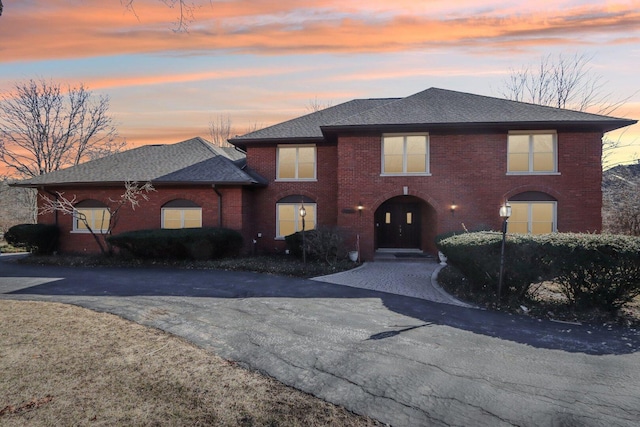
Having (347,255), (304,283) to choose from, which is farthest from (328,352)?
(347,255)

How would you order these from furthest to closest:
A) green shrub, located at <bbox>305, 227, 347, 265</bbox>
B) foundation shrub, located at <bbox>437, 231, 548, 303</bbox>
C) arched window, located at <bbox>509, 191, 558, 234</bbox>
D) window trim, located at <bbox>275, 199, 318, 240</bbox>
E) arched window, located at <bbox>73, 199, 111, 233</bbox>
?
arched window, located at <bbox>73, 199, 111, 233</bbox> → window trim, located at <bbox>275, 199, 318, 240</bbox> → arched window, located at <bbox>509, 191, 558, 234</bbox> → green shrub, located at <bbox>305, 227, 347, 265</bbox> → foundation shrub, located at <bbox>437, 231, 548, 303</bbox>

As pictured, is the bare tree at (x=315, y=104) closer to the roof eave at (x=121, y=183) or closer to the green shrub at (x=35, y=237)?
the roof eave at (x=121, y=183)

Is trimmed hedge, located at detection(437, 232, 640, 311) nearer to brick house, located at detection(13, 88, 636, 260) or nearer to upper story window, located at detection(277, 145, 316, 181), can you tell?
brick house, located at detection(13, 88, 636, 260)

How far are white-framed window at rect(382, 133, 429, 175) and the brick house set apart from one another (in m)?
0.04

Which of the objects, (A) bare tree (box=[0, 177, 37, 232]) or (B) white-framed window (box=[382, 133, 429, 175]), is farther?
(A) bare tree (box=[0, 177, 37, 232])

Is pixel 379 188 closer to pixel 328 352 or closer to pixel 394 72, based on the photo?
pixel 394 72

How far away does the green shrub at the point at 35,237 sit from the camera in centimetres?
1553

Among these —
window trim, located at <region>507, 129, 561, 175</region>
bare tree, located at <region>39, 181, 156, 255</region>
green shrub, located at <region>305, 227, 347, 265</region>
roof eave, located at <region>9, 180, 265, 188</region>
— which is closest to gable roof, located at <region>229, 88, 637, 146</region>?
window trim, located at <region>507, 129, 561, 175</region>

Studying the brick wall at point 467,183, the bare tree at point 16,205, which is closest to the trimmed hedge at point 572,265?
the brick wall at point 467,183

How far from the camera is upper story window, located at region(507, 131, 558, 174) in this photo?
46.6 ft

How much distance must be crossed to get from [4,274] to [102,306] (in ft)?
24.3

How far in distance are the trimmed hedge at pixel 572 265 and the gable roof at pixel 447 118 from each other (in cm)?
698

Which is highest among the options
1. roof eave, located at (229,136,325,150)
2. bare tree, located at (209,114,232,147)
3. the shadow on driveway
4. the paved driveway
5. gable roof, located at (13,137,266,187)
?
bare tree, located at (209,114,232,147)

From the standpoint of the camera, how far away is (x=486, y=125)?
1370cm
